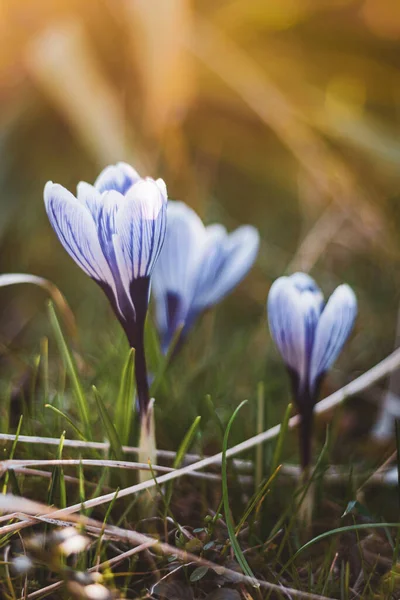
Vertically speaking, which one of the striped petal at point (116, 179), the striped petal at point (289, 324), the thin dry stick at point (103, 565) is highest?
the striped petal at point (116, 179)

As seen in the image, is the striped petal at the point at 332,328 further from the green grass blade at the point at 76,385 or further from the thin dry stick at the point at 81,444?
the green grass blade at the point at 76,385

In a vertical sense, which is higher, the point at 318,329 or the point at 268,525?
the point at 318,329

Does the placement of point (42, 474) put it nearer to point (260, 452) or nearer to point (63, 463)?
point (63, 463)

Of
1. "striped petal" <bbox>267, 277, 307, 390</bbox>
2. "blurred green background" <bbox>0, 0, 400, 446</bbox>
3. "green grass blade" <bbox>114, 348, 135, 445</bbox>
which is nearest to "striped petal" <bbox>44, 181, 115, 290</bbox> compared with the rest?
"green grass blade" <bbox>114, 348, 135, 445</bbox>

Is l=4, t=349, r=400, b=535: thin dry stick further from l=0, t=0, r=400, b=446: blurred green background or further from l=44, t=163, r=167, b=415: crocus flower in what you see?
l=0, t=0, r=400, b=446: blurred green background

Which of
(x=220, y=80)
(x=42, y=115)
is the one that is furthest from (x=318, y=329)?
(x=42, y=115)

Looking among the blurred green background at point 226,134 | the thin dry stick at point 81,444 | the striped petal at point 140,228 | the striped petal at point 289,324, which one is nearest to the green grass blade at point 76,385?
the thin dry stick at point 81,444

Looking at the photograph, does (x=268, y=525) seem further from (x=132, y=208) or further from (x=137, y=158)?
(x=137, y=158)
